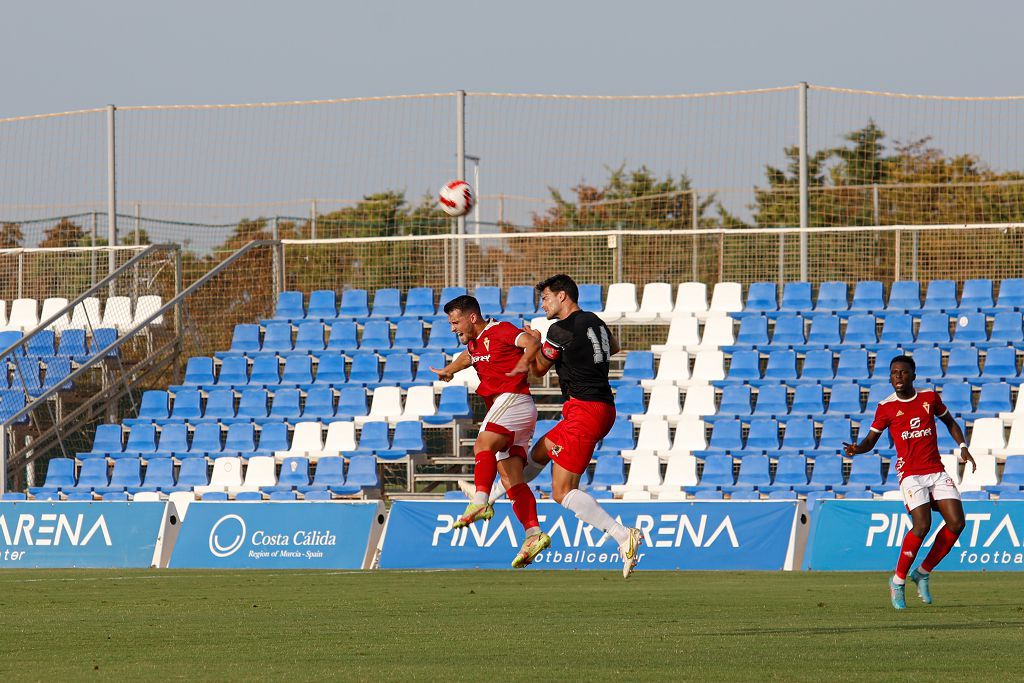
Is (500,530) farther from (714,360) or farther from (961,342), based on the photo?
(961,342)

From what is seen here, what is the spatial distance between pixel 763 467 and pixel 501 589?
7968 mm

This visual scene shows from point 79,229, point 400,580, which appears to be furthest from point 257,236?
point 400,580

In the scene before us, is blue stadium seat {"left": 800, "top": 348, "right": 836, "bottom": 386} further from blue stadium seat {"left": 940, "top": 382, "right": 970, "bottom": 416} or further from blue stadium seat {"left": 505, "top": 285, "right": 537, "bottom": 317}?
blue stadium seat {"left": 505, "top": 285, "right": 537, "bottom": 317}

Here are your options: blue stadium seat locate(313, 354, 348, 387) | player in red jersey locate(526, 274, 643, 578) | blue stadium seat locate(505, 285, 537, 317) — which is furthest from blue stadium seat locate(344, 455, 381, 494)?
player in red jersey locate(526, 274, 643, 578)

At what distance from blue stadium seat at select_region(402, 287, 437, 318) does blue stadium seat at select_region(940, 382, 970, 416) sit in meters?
8.97

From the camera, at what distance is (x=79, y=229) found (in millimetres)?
30438

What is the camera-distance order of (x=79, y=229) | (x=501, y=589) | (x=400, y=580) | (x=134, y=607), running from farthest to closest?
(x=79, y=229), (x=400, y=580), (x=501, y=589), (x=134, y=607)

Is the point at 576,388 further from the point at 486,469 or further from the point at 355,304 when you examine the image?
the point at 355,304

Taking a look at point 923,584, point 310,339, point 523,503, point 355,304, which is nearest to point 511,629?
point 523,503

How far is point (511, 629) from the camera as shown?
1138 centimetres

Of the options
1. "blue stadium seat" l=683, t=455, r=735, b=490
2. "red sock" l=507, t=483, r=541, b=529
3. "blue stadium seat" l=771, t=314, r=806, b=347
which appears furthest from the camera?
"blue stadium seat" l=771, t=314, r=806, b=347

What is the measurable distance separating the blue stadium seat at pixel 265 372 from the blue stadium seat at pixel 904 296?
34.2ft

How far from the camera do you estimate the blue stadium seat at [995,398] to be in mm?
23281

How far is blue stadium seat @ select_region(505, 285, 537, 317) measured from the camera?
26.9m
